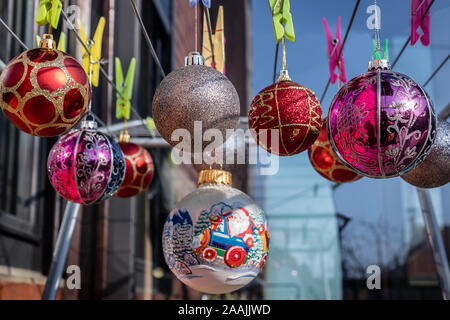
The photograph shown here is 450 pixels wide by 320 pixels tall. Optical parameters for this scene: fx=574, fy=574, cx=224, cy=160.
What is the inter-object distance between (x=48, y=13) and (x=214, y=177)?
997 mm

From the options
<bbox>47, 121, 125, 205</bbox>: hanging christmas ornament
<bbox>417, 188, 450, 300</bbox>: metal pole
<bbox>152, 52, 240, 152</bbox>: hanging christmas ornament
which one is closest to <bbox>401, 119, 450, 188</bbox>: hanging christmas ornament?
<bbox>152, 52, 240, 152</bbox>: hanging christmas ornament

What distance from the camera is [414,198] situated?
8.34m

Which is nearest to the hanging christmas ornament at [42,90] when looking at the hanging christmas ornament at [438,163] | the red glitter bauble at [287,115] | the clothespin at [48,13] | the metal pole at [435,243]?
the clothespin at [48,13]

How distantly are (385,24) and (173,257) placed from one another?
3.25 m

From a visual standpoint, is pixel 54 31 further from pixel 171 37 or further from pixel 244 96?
pixel 244 96

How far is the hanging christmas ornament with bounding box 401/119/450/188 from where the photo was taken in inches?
98.8

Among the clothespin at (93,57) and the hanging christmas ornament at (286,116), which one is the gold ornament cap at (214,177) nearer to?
the hanging christmas ornament at (286,116)

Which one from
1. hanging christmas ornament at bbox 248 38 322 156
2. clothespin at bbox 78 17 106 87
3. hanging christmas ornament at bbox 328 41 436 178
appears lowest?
hanging christmas ornament at bbox 328 41 436 178

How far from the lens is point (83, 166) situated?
2574mm

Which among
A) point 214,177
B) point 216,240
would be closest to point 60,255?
point 214,177

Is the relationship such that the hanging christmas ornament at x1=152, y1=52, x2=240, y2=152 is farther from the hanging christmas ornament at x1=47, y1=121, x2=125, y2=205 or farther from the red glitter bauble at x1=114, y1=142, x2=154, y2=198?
the red glitter bauble at x1=114, y1=142, x2=154, y2=198

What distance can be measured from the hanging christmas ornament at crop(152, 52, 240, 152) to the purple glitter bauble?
0.41 metres

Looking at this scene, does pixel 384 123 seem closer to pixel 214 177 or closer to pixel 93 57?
pixel 214 177

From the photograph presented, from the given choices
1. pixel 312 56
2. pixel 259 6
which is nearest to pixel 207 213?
pixel 312 56
